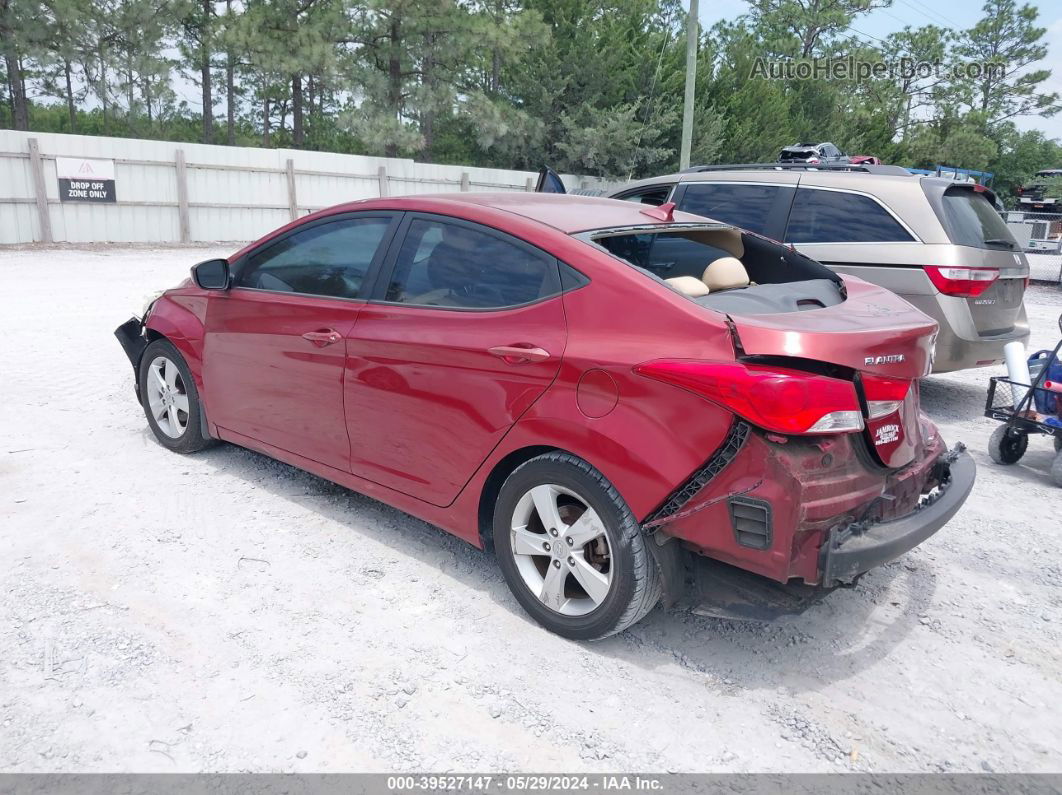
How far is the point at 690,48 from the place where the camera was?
18.5 metres

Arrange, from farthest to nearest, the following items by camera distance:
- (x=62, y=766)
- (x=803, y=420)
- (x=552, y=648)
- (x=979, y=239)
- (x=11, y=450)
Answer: (x=979, y=239) → (x=11, y=450) → (x=552, y=648) → (x=803, y=420) → (x=62, y=766)

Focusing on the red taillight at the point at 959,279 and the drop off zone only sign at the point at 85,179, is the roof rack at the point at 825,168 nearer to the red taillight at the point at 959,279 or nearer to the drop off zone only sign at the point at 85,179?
the red taillight at the point at 959,279

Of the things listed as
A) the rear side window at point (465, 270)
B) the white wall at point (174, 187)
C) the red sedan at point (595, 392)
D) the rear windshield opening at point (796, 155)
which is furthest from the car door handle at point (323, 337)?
the white wall at point (174, 187)

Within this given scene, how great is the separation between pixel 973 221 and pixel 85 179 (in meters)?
17.8

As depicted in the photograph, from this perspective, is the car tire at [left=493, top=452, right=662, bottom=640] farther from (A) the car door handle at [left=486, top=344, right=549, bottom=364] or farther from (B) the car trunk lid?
(B) the car trunk lid

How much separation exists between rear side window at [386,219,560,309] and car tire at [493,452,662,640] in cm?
67

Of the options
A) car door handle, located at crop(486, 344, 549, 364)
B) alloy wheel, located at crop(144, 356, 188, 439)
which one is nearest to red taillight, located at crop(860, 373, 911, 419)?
car door handle, located at crop(486, 344, 549, 364)

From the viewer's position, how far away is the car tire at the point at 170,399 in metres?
4.78

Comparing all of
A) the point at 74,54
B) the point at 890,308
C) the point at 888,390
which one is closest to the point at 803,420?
the point at 888,390

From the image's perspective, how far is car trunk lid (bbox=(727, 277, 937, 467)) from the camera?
2.66 meters

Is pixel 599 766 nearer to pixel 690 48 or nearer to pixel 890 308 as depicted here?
pixel 890 308

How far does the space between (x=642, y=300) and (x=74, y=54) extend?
24.8 m

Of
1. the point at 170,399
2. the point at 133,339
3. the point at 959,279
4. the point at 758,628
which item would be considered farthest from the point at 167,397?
the point at 959,279

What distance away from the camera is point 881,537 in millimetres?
A: 2803
